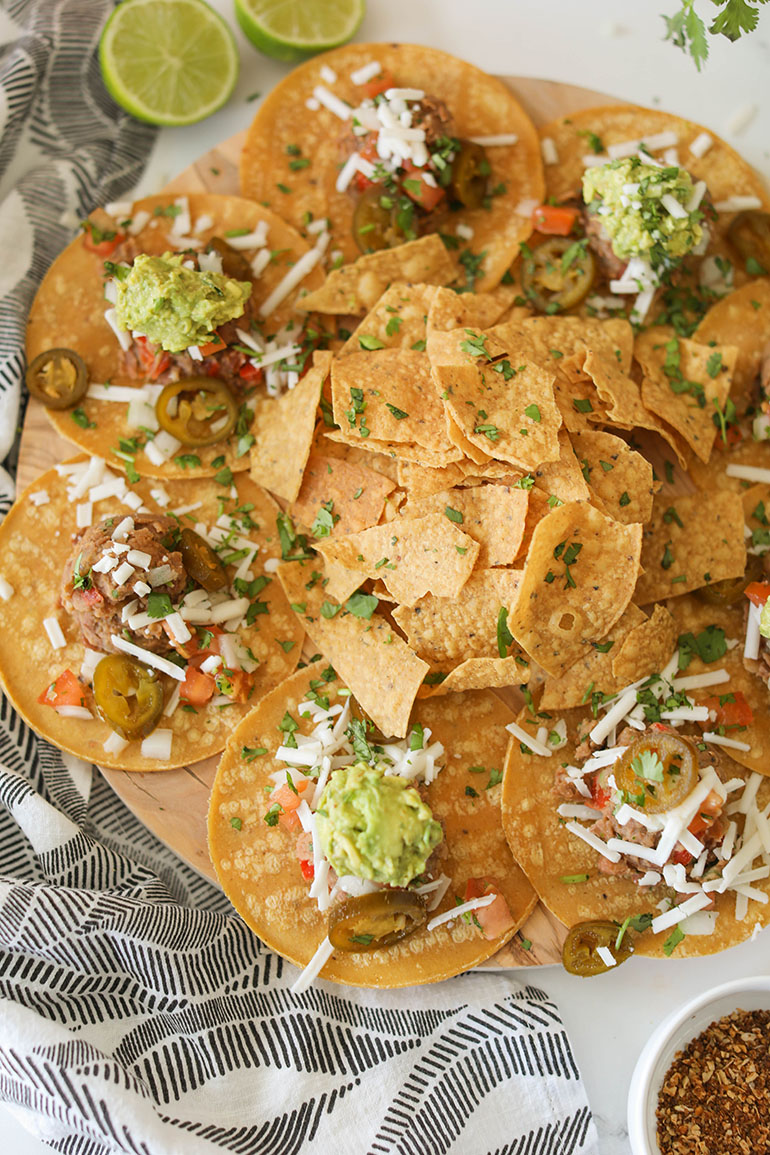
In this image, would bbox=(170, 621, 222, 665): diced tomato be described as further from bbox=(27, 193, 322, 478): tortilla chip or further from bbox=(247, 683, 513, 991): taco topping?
bbox=(27, 193, 322, 478): tortilla chip

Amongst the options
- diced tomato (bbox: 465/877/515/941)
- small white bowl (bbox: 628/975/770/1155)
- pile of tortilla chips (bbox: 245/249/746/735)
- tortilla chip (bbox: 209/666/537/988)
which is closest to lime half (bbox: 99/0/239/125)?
pile of tortilla chips (bbox: 245/249/746/735)

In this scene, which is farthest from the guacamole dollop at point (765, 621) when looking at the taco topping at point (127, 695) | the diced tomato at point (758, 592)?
the taco topping at point (127, 695)

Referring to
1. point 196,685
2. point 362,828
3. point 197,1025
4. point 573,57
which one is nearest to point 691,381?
point 573,57

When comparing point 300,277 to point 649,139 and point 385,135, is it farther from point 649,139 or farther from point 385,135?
point 649,139

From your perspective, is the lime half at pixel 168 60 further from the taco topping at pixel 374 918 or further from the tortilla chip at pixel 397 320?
the taco topping at pixel 374 918

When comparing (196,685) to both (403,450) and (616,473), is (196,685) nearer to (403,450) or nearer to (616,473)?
(403,450)
